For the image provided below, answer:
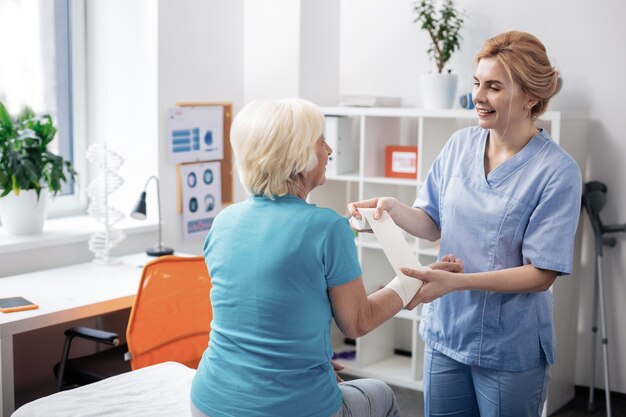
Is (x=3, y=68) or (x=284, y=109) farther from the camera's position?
(x=3, y=68)

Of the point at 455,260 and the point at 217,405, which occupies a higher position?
the point at 455,260

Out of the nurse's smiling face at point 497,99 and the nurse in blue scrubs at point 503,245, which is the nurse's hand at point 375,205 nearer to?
the nurse in blue scrubs at point 503,245

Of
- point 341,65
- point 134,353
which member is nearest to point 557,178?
point 134,353

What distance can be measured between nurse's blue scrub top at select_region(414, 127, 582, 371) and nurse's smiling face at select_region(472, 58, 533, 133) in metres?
0.08

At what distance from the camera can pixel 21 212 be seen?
131 inches

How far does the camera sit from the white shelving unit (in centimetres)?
361

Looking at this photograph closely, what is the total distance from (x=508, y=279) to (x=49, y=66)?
269cm

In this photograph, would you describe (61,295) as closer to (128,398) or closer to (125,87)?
(128,398)

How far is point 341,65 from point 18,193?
191cm

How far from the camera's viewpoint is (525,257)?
6.49 feet

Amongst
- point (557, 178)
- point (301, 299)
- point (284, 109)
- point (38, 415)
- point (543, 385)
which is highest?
point (284, 109)

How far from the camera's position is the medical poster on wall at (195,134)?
3.86 metres

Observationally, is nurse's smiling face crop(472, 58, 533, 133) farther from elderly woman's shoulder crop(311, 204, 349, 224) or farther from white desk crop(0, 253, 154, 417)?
white desk crop(0, 253, 154, 417)

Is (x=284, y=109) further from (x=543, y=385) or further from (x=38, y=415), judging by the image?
(x=38, y=415)
